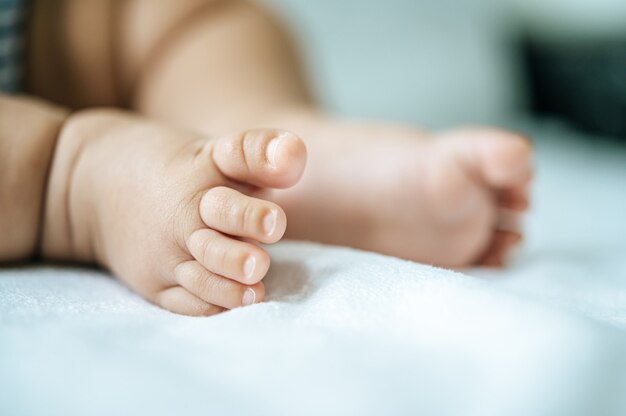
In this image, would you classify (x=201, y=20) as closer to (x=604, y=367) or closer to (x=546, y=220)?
(x=546, y=220)

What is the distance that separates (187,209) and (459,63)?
1044mm

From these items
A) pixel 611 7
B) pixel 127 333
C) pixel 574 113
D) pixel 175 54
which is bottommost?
pixel 127 333

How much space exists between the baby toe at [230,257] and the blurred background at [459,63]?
801 millimetres

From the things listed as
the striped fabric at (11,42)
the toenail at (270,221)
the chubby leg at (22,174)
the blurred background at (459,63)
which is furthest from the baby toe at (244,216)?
the blurred background at (459,63)

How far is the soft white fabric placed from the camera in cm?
26

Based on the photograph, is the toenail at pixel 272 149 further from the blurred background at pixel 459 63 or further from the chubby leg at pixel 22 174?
the blurred background at pixel 459 63

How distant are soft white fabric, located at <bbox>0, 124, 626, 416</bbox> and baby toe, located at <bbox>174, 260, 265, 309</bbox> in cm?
1

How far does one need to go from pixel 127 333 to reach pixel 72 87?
1.40 feet

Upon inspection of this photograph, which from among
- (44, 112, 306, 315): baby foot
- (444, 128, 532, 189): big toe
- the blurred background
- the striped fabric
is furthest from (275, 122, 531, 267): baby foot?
the blurred background

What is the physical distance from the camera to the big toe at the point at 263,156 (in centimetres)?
36

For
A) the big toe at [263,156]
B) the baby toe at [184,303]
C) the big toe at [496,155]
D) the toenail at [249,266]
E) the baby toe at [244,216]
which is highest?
the big toe at [496,155]

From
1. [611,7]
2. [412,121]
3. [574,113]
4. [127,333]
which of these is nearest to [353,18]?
[412,121]

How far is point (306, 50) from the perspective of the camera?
1.03 metres

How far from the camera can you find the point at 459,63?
1.30 m
